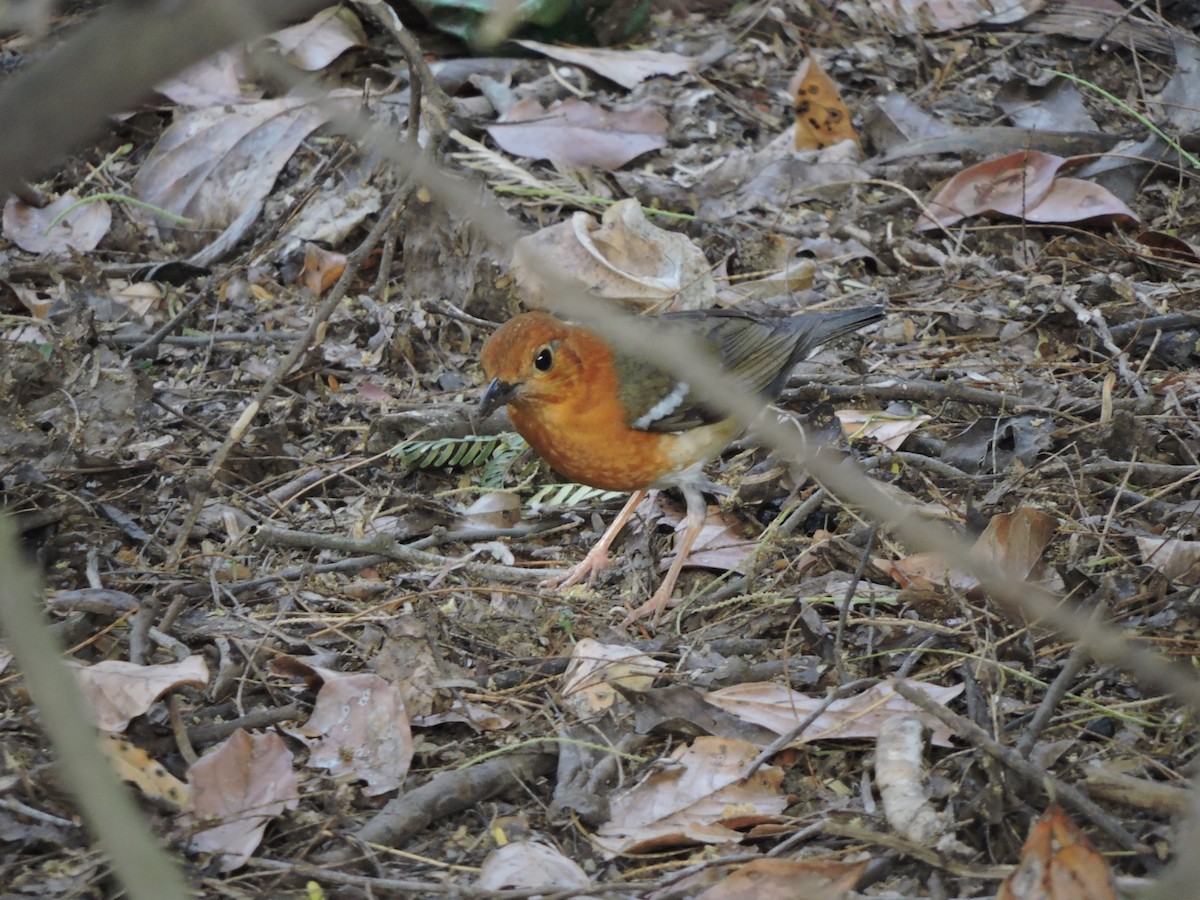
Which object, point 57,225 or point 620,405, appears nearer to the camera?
point 620,405

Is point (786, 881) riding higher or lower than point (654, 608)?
higher

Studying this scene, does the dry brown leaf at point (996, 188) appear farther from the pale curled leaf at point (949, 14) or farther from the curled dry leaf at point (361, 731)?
the curled dry leaf at point (361, 731)

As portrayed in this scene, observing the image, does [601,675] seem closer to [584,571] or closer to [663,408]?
[584,571]

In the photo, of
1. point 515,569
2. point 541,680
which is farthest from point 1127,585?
point 515,569

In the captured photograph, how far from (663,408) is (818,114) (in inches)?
122

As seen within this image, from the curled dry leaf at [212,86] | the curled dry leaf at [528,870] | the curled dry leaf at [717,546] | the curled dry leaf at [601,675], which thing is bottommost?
the curled dry leaf at [717,546]

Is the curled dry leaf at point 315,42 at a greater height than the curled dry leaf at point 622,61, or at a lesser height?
greater

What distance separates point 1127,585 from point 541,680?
Result: 1.77 metres

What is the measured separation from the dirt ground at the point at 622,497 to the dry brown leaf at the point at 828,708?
16 mm

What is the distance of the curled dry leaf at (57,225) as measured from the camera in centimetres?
638

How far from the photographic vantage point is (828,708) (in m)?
3.28

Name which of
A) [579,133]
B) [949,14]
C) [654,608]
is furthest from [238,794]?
[949,14]

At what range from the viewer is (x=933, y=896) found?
2.65 m

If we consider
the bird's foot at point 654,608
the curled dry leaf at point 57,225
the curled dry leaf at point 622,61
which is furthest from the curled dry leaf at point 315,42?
the bird's foot at point 654,608
